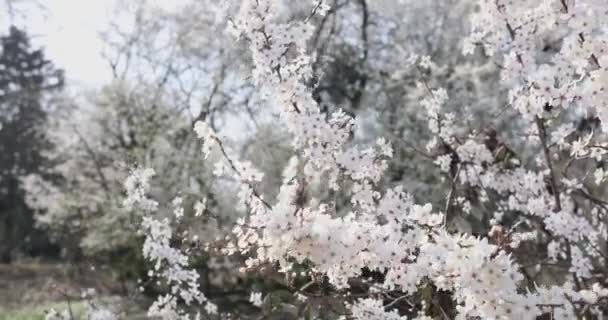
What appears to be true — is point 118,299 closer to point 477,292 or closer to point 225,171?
point 225,171

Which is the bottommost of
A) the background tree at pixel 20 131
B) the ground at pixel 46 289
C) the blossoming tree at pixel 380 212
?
the blossoming tree at pixel 380 212

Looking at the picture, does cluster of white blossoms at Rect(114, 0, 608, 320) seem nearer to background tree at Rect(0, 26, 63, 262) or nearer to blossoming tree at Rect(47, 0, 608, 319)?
blossoming tree at Rect(47, 0, 608, 319)

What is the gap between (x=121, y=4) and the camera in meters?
14.1

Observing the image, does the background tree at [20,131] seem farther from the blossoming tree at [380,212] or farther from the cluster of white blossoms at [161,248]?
the blossoming tree at [380,212]

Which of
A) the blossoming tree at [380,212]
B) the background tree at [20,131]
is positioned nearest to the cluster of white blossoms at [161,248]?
the blossoming tree at [380,212]

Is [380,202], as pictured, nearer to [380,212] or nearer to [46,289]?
[380,212]

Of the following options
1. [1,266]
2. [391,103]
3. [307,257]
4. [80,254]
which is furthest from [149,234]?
[1,266]

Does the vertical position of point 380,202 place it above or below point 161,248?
below

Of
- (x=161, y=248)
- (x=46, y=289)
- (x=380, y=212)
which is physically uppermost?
(x=46, y=289)

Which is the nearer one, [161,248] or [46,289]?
[161,248]

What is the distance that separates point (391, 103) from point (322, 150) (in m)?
9.09

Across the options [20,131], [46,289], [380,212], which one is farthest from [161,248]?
[20,131]

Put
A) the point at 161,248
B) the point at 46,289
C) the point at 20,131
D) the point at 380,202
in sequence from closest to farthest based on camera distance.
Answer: the point at 380,202, the point at 161,248, the point at 46,289, the point at 20,131

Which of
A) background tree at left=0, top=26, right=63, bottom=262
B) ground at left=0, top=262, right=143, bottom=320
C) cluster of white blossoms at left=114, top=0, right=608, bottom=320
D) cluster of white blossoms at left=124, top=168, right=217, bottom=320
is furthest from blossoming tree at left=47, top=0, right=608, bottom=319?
background tree at left=0, top=26, right=63, bottom=262
